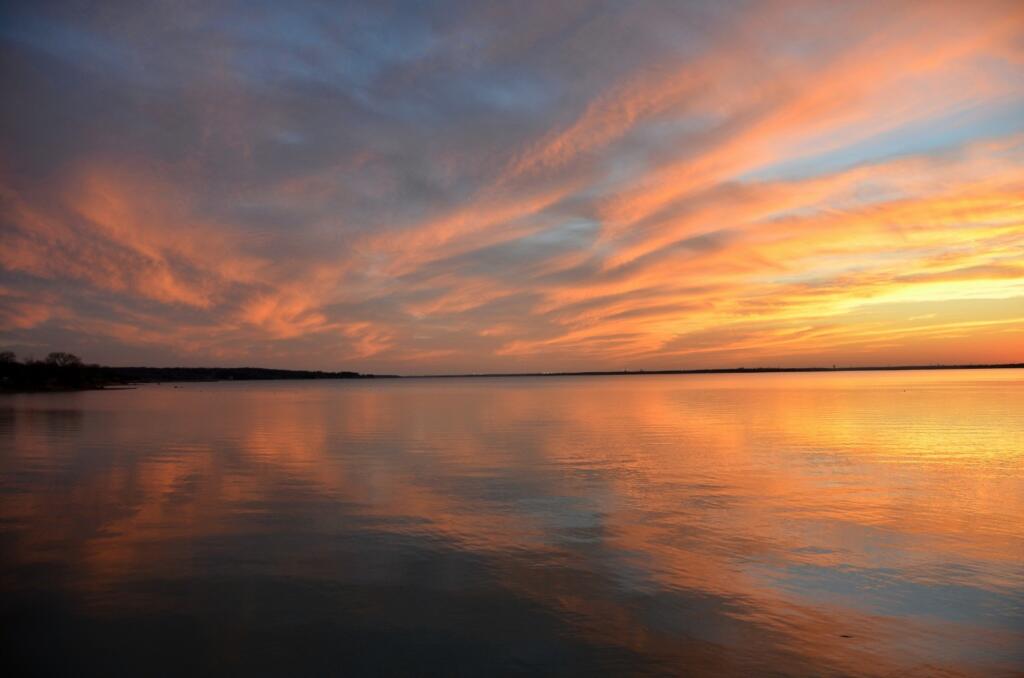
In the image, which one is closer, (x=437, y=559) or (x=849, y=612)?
(x=849, y=612)

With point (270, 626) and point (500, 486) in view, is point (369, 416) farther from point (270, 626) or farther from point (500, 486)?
point (270, 626)

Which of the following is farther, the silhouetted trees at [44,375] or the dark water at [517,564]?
the silhouetted trees at [44,375]

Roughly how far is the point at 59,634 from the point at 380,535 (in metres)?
7.37

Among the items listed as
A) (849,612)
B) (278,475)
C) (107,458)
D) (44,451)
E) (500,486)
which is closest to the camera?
(849,612)

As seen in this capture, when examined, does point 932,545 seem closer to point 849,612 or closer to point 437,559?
point 849,612

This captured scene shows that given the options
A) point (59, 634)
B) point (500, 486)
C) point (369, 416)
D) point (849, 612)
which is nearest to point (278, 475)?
point (500, 486)

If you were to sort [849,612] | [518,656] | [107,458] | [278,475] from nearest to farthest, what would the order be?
1. [518,656]
2. [849,612]
3. [278,475]
4. [107,458]

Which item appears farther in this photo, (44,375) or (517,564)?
(44,375)

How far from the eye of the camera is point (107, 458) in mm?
31453

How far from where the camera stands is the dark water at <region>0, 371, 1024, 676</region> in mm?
10078

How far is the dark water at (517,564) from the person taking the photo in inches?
397

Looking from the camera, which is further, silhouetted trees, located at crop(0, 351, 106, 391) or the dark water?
silhouetted trees, located at crop(0, 351, 106, 391)

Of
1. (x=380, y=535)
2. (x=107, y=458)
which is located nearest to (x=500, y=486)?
(x=380, y=535)

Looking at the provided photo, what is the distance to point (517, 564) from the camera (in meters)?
14.4
